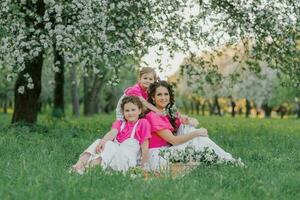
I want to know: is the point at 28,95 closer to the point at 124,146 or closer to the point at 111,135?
the point at 111,135

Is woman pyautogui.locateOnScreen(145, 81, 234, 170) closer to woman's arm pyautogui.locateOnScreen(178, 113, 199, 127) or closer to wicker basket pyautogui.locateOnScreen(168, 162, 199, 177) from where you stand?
woman's arm pyautogui.locateOnScreen(178, 113, 199, 127)

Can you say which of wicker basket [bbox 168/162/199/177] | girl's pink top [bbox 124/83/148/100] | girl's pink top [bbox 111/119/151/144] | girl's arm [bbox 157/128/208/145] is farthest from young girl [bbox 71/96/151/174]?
girl's pink top [bbox 124/83/148/100]

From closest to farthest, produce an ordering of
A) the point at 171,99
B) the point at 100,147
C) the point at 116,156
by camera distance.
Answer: the point at 116,156 → the point at 100,147 → the point at 171,99

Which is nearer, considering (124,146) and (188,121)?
(124,146)

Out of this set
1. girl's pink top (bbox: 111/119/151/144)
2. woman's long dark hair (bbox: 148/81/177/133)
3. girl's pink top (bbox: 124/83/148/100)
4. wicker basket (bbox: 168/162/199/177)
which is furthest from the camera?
girl's pink top (bbox: 124/83/148/100)

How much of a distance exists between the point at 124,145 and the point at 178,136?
0.97 metres

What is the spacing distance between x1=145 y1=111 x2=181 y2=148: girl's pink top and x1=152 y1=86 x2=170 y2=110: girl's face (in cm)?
25

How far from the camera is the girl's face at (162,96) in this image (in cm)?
1125

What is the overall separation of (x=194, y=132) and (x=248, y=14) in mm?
8673

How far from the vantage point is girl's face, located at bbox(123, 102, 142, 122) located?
10883 mm

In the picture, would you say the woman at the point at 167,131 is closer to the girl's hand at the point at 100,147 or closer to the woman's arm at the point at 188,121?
the woman's arm at the point at 188,121

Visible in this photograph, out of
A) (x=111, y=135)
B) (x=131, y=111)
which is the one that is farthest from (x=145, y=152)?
(x=131, y=111)

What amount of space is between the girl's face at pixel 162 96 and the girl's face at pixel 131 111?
20.5 inches

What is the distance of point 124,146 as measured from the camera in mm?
10500
